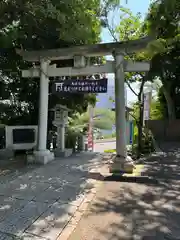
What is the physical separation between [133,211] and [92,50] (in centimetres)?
489

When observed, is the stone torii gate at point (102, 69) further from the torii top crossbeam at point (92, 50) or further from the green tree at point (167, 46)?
the green tree at point (167, 46)

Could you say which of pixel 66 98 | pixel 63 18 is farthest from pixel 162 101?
pixel 63 18

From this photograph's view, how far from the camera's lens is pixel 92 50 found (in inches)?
299

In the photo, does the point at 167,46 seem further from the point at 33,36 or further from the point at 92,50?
the point at 33,36

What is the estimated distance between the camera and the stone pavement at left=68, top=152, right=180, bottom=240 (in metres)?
3.62

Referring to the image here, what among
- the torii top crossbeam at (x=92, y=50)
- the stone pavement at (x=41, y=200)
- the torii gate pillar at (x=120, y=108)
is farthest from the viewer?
the torii gate pillar at (x=120, y=108)

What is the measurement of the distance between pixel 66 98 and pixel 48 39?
2820 mm

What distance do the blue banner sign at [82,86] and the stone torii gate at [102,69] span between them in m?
0.32

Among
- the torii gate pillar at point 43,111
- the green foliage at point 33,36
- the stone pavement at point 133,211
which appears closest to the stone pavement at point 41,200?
the stone pavement at point 133,211

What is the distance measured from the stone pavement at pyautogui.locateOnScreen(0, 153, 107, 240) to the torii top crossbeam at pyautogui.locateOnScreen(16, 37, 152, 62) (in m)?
3.46

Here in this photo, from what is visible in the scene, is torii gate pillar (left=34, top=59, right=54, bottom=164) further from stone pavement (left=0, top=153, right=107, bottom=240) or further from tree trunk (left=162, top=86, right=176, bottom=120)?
tree trunk (left=162, top=86, right=176, bottom=120)

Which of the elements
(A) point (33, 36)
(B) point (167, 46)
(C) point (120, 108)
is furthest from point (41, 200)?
(B) point (167, 46)

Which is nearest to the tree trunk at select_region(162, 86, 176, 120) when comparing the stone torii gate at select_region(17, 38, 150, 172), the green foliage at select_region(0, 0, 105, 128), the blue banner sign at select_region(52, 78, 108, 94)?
the green foliage at select_region(0, 0, 105, 128)

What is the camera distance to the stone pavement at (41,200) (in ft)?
11.8
